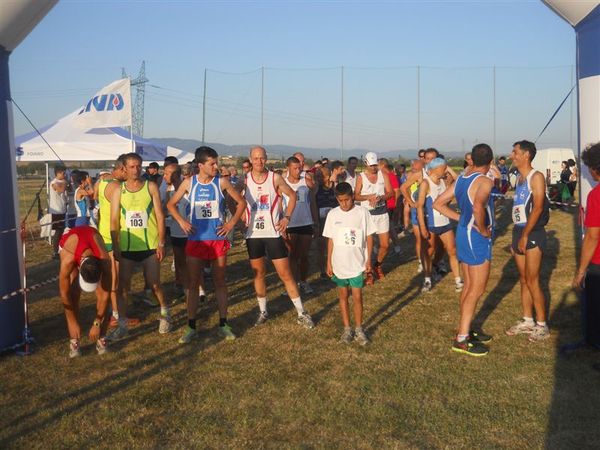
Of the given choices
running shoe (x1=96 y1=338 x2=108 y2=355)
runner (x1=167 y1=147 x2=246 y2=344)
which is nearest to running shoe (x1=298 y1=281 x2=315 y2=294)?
runner (x1=167 y1=147 x2=246 y2=344)

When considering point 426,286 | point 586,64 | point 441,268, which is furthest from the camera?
point 441,268

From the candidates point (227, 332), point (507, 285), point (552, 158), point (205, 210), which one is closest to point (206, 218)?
point (205, 210)

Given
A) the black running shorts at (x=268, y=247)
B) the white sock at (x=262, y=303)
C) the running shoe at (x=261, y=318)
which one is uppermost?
the black running shorts at (x=268, y=247)

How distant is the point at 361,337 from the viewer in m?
5.63

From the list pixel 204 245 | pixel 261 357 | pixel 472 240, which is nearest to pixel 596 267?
pixel 472 240

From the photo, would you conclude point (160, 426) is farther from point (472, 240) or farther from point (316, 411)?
point (472, 240)

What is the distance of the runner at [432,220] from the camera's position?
7490 millimetres

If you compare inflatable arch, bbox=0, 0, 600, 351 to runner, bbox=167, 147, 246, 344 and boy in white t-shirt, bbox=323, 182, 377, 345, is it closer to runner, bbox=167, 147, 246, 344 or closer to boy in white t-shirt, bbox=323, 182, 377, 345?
runner, bbox=167, 147, 246, 344

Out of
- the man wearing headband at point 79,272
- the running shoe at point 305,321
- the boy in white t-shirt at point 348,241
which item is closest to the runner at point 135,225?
the man wearing headband at point 79,272

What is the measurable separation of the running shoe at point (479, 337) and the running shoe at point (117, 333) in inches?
143

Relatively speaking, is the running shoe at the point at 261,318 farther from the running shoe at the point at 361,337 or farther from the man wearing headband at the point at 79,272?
the man wearing headband at the point at 79,272

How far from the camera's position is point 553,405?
4.20 metres

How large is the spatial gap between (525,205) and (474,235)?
2.39 ft

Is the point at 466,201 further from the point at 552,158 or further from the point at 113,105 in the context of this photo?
the point at 552,158
